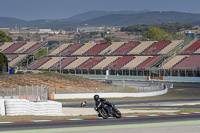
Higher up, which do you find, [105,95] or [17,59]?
[17,59]

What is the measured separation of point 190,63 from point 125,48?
3065 cm

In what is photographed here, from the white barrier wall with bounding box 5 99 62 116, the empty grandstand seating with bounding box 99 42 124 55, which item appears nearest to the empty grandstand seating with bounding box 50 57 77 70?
the empty grandstand seating with bounding box 99 42 124 55

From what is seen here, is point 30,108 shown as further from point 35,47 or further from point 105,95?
point 35,47

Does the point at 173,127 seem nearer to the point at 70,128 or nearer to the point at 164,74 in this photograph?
the point at 70,128

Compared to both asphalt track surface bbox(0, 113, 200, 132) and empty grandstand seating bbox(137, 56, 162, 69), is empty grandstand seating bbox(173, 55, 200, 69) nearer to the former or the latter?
empty grandstand seating bbox(137, 56, 162, 69)

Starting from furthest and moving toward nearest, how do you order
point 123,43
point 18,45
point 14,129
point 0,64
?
point 18,45, point 123,43, point 0,64, point 14,129

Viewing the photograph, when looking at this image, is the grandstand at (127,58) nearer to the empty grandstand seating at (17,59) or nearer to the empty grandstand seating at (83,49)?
the empty grandstand seating at (83,49)

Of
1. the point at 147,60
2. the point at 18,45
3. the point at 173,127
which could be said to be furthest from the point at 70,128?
the point at 18,45

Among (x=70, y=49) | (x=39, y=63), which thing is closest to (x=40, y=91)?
(x=39, y=63)

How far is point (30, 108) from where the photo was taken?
3666 cm

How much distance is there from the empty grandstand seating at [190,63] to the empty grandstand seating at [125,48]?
2306 cm

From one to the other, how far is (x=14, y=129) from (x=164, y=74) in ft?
279

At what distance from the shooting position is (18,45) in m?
157

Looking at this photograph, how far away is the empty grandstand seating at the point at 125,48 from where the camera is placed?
130875 millimetres
